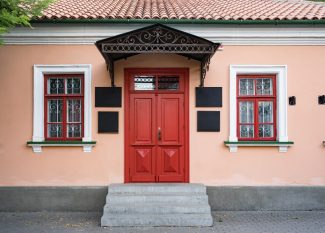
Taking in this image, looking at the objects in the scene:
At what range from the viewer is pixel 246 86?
846cm

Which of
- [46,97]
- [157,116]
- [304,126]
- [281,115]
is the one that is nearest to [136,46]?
[157,116]

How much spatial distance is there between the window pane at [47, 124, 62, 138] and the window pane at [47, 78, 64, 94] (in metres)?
0.81

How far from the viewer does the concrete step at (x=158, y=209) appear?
7.20 m

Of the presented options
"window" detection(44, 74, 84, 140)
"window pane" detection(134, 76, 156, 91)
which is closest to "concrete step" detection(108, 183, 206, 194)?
"window" detection(44, 74, 84, 140)

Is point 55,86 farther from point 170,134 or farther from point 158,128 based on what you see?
point 170,134

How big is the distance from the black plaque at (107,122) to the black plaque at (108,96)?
21 cm

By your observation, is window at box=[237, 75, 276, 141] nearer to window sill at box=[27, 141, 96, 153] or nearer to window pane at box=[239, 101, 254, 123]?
window pane at box=[239, 101, 254, 123]

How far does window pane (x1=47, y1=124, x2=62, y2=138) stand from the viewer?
839cm

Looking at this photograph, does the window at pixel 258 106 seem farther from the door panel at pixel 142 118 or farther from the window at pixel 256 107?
the door panel at pixel 142 118

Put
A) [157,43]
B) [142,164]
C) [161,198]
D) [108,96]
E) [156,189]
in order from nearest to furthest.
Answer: [157,43]
[161,198]
[156,189]
[108,96]
[142,164]

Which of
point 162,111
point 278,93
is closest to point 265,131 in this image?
point 278,93

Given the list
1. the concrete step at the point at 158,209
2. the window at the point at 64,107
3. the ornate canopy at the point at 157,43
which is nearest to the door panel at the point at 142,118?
the window at the point at 64,107

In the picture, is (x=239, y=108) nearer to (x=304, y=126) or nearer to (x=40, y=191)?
(x=304, y=126)

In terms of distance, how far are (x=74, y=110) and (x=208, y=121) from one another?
318cm
